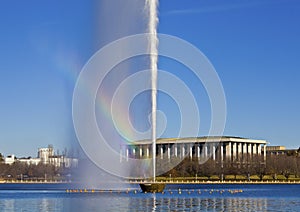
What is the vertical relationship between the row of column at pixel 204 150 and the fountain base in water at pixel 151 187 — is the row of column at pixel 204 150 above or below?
above

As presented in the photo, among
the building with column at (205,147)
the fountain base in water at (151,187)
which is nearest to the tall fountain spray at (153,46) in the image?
the fountain base in water at (151,187)

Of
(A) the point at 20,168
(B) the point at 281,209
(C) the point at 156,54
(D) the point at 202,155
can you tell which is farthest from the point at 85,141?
(A) the point at 20,168

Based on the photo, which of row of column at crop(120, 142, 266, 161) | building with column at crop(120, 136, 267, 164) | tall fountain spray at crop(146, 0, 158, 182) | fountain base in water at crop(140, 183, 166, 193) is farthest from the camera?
row of column at crop(120, 142, 266, 161)

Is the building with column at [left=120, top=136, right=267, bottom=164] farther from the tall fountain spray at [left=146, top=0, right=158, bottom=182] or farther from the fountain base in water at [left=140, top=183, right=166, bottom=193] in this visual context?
the tall fountain spray at [left=146, top=0, right=158, bottom=182]

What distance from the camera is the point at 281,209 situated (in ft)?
152

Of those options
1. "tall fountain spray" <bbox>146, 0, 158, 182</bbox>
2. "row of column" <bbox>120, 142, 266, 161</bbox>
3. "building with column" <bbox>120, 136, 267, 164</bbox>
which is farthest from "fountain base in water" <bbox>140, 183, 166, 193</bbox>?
"row of column" <bbox>120, 142, 266, 161</bbox>

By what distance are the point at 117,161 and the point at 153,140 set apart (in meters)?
7.01

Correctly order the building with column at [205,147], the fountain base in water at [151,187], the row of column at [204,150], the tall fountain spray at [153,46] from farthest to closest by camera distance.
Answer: the row of column at [204,150] < the building with column at [205,147] < the fountain base in water at [151,187] < the tall fountain spray at [153,46]

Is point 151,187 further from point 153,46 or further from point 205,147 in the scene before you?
point 205,147

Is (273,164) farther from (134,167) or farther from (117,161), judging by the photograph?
(117,161)

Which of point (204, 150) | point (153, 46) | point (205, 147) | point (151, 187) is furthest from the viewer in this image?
point (205, 147)

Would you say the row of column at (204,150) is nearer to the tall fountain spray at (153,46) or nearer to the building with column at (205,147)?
the building with column at (205,147)

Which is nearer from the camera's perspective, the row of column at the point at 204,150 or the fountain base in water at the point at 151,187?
the fountain base in water at the point at 151,187

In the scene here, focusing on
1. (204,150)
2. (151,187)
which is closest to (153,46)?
(151,187)
